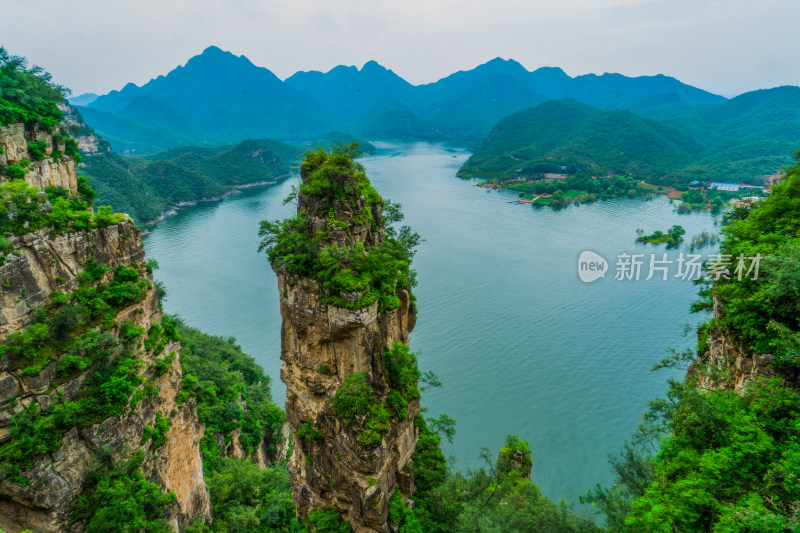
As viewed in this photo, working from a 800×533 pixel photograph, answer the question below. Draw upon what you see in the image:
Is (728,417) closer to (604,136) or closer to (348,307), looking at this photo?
(348,307)

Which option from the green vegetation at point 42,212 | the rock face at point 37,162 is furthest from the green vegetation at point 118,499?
the rock face at point 37,162

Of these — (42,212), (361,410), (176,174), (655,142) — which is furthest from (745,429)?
(655,142)

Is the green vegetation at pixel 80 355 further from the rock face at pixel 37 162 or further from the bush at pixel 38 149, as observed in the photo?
the bush at pixel 38 149

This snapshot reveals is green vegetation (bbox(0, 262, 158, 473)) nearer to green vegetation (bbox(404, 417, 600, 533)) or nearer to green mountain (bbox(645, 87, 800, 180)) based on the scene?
green vegetation (bbox(404, 417, 600, 533))

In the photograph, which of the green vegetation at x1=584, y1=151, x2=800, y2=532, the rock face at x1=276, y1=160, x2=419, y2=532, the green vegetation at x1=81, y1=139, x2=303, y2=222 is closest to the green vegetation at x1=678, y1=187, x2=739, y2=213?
the green vegetation at x1=584, y1=151, x2=800, y2=532

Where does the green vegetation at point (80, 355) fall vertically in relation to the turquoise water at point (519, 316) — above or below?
above

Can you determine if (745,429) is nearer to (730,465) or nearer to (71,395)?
(730,465)
